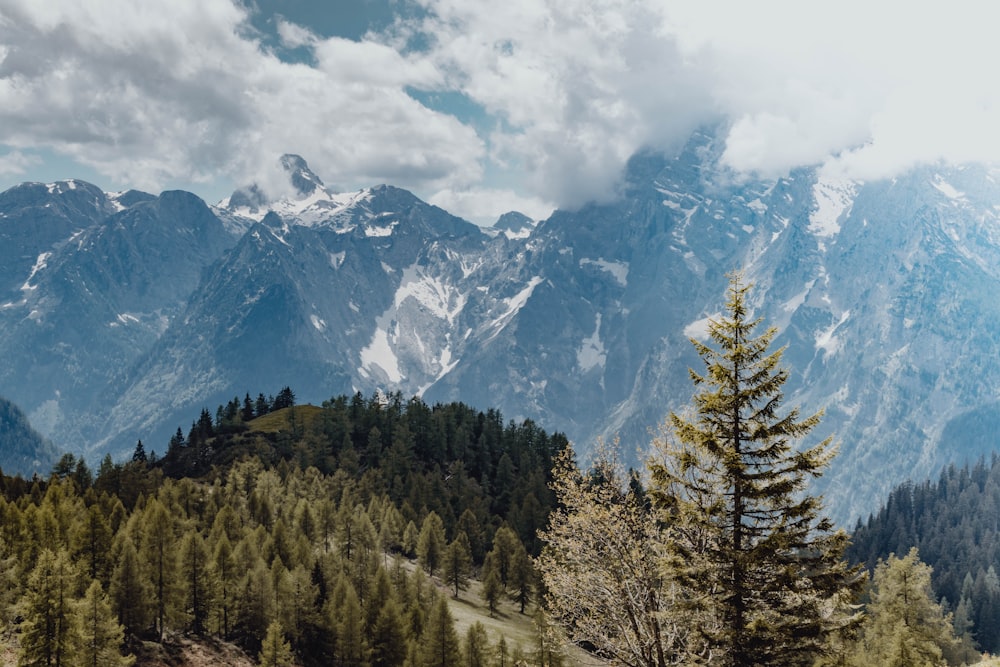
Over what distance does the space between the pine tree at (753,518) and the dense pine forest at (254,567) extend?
40445 mm

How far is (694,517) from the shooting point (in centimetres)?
2284

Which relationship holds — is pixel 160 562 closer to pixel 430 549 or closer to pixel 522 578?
pixel 430 549

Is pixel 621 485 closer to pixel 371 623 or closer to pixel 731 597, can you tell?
pixel 731 597

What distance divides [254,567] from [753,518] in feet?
252

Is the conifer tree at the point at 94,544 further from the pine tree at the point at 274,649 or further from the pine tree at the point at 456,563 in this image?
the pine tree at the point at 456,563

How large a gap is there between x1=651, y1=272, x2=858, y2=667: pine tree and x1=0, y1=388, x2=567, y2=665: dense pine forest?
40.4 meters

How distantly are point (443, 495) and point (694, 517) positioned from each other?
14702cm

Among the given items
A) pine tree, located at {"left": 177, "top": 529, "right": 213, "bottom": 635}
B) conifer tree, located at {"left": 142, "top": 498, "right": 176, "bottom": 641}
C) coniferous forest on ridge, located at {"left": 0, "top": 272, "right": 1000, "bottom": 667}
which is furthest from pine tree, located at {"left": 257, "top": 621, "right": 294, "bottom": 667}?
conifer tree, located at {"left": 142, "top": 498, "right": 176, "bottom": 641}

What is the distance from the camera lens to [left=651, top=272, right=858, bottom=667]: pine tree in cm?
2203

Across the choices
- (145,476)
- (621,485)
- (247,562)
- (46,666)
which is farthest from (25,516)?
(621,485)

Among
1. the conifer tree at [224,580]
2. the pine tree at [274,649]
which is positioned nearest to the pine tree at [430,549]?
the conifer tree at [224,580]

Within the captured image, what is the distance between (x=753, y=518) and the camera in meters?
23.3

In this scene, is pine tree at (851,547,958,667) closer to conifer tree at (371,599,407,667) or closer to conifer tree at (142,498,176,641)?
conifer tree at (371,599,407,667)

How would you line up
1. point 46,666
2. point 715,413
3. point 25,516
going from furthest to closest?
point 25,516
point 46,666
point 715,413
